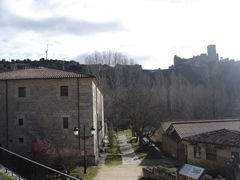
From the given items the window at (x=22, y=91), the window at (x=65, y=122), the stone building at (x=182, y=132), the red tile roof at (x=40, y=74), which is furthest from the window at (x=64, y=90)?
the stone building at (x=182, y=132)

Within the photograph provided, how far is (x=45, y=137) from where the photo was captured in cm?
1508

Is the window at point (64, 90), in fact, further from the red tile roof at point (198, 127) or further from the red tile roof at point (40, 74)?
the red tile roof at point (198, 127)

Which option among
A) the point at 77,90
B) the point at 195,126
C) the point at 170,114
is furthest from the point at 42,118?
the point at 170,114

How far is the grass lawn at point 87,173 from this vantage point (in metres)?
12.2

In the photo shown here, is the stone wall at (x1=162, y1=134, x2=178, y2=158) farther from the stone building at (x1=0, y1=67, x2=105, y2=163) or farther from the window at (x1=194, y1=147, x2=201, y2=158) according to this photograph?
the stone building at (x1=0, y1=67, x2=105, y2=163)

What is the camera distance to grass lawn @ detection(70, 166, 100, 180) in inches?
479

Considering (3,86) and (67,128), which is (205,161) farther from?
(3,86)

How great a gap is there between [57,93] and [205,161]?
1131 cm

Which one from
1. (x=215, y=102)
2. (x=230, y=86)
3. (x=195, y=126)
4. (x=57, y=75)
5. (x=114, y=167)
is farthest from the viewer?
(x=230, y=86)

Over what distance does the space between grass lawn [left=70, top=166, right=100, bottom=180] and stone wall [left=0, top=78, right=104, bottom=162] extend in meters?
1.15

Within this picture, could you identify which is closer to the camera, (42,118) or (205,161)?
(205,161)

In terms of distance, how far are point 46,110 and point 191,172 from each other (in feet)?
36.0

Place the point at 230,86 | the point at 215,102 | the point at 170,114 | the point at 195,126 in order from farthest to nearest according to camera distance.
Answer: the point at 230,86, the point at 170,114, the point at 215,102, the point at 195,126

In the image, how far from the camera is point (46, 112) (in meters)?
15.2
